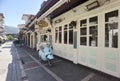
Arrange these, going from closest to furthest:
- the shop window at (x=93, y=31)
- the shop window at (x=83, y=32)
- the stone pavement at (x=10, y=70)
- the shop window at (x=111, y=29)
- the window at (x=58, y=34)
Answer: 1. the shop window at (x=111, y=29)
2. the stone pavement at (x=10, y=70)
3. the shop window at (x=93, y=31)
4. the shop window at (x=83, y=32)
5. the window at (x=58, y=34)

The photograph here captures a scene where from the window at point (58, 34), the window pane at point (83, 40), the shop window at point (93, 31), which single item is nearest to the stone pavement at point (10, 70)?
the window at point (58, 34)

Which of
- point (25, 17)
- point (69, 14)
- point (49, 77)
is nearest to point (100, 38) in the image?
point (49, 77)

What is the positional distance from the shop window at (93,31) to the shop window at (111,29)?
0.78 m

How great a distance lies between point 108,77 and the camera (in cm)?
661

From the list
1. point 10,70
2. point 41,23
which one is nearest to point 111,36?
point 10,70

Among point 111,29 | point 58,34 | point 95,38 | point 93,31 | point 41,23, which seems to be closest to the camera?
point 111,29

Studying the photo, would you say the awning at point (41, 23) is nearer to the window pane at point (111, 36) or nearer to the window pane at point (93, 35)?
the window pane at point (93, 35)

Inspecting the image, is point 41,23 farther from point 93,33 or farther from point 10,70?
point 93,33

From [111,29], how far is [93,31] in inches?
52.3

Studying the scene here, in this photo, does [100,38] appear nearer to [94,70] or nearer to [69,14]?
[94,70]

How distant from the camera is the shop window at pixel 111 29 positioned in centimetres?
648

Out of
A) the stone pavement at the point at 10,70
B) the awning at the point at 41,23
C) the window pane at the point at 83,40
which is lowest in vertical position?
A: the stone pavement at the point at 10,70

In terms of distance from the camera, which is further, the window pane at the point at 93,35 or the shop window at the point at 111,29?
the window pane at the point at 93,35

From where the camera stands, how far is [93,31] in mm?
7945
